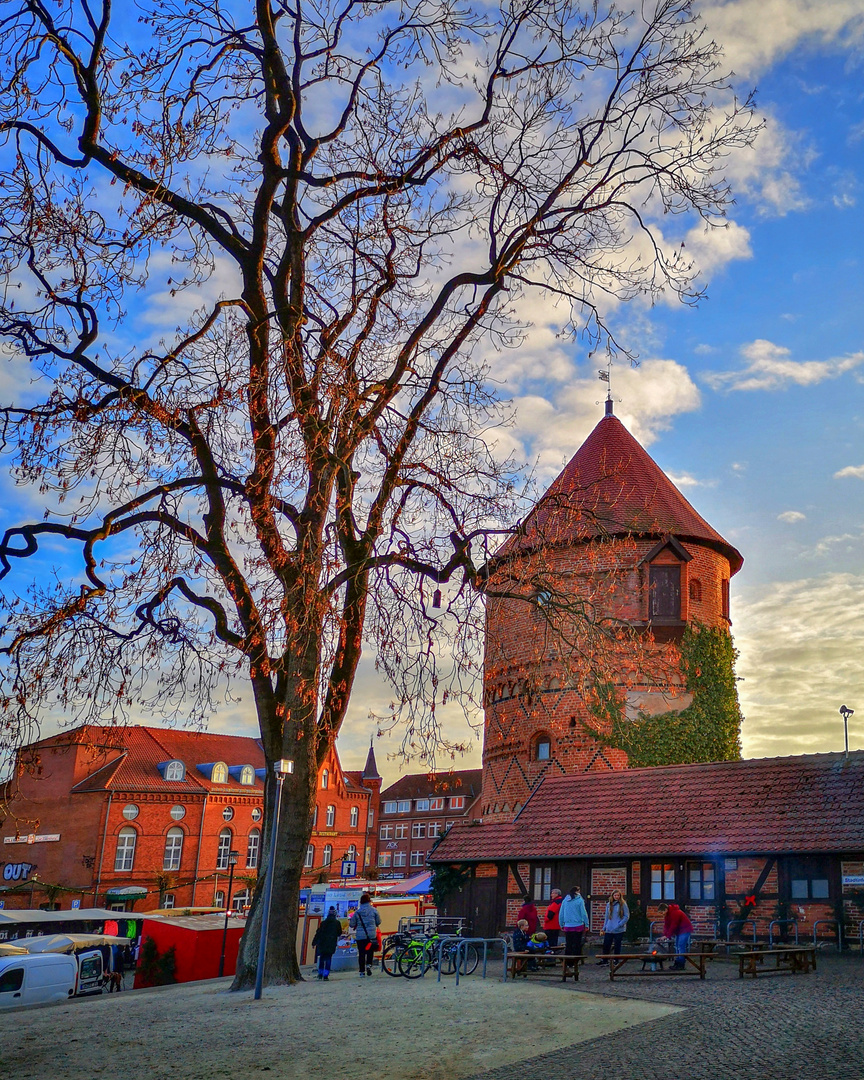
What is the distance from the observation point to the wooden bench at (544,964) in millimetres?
14158

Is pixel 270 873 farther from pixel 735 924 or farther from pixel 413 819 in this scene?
pixel 413 819

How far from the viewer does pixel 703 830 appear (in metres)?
19.5

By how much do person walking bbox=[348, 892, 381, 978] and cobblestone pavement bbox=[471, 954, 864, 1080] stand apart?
15.6 feet

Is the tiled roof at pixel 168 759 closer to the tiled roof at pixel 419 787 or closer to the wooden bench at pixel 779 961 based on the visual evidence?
the tiled roof at pixel 419 787

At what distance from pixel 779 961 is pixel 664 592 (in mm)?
13381

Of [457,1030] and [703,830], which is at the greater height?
[703,830]

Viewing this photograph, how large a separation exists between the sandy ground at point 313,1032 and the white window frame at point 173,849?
1633 inches

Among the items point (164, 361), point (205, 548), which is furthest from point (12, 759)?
point (164, 361)

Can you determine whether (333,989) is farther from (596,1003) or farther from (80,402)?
(80,402)

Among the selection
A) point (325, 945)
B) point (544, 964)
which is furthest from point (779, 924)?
point (325, 945)

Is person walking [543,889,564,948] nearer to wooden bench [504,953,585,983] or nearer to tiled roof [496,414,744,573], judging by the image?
wooden bench [504,953,585,983]

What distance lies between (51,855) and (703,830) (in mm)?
40080

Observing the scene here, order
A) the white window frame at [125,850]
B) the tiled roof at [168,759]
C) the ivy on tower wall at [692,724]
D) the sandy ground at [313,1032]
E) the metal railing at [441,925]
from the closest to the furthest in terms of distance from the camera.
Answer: the sandy ground at [313,1032], the metal railing at [441,925], the ivy on tower wall at [692,724], the white window frame at [125,850], the tiled roof at [168,759]

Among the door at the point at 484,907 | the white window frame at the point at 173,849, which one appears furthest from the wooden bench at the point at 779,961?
the white window frame at the point at 173,849
